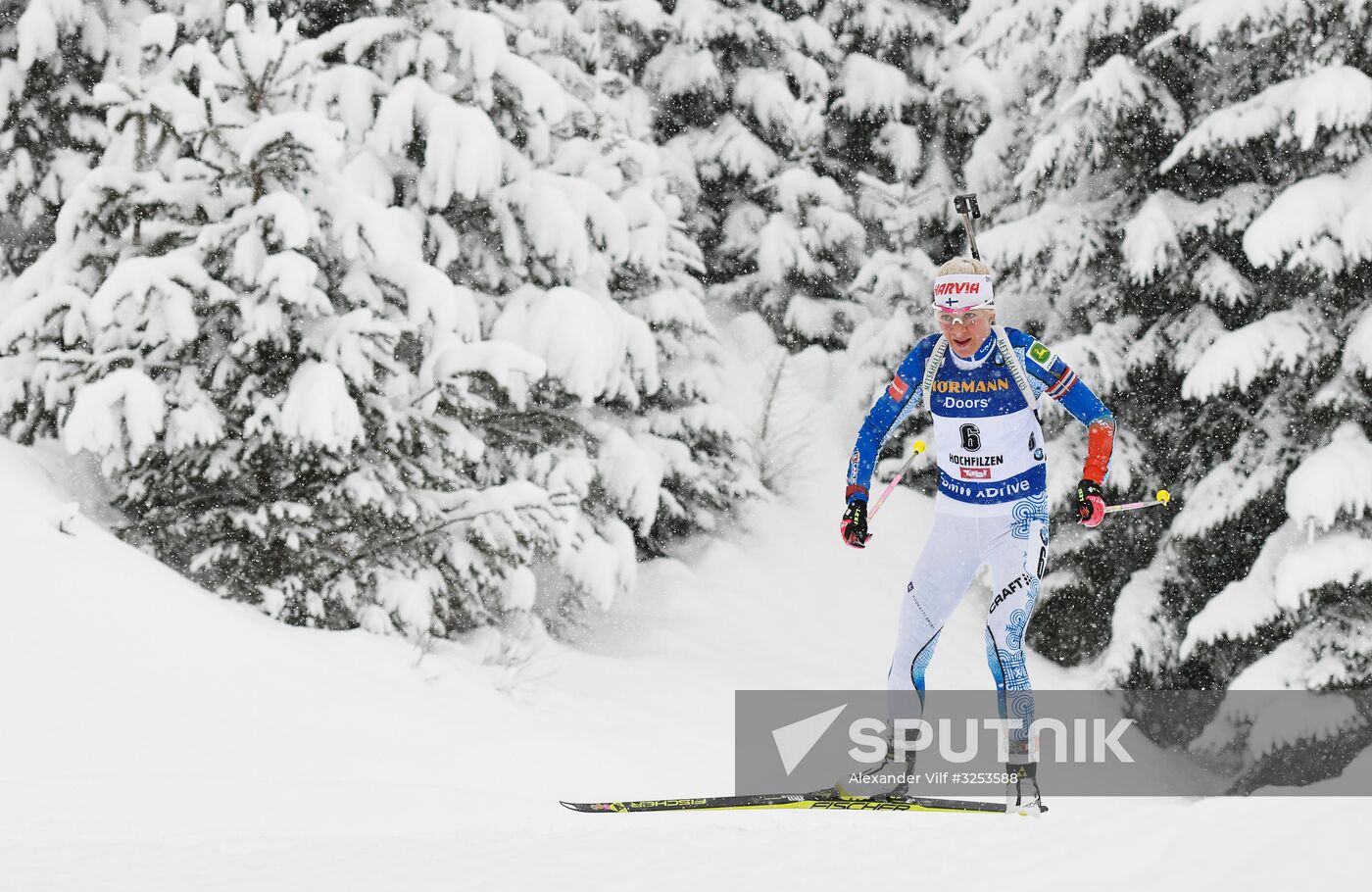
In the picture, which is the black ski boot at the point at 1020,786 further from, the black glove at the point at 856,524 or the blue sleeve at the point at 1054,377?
the blue sleeve at the point at 1054,377

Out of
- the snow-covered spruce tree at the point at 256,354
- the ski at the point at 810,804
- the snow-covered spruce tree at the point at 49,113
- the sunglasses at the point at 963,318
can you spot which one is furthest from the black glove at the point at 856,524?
the snow-covered spruce tree at the point at 49,113

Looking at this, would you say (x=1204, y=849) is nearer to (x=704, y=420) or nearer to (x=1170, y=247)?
(x=1170, y=247)

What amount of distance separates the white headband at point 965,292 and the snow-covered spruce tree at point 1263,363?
201 inches

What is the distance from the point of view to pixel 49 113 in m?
11.5

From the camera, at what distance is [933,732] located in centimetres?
1227

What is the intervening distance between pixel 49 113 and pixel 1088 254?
10.1 m

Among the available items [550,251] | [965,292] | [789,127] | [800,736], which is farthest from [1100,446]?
[789,127]

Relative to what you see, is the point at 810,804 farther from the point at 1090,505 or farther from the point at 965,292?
the point at 965,292

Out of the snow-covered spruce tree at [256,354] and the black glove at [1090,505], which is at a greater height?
the snow-covered spruce tree at [256,354]

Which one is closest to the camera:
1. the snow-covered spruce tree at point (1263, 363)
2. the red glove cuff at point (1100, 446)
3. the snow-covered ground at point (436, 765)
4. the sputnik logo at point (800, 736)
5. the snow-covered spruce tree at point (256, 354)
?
the snow-covered ground at point (436, 765)

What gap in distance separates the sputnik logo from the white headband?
5.83 metres

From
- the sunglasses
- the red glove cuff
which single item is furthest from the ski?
the sunglasses

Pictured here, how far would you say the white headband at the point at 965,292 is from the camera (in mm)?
5293

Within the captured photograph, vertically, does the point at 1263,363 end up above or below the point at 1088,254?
below
